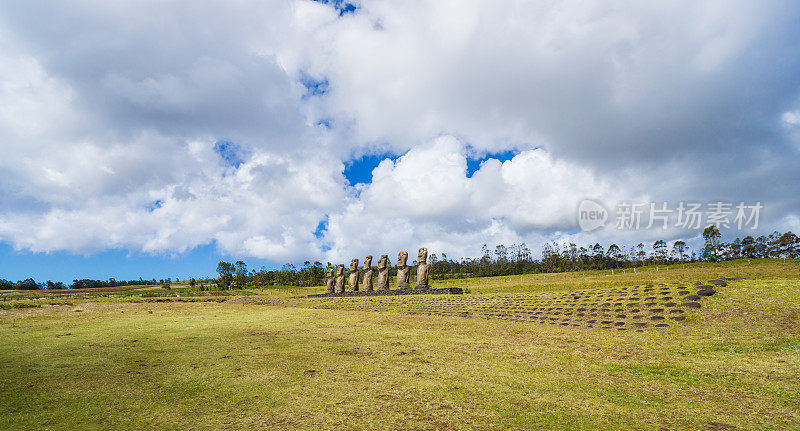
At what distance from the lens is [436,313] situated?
2064cm

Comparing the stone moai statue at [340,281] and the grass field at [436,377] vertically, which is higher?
the grass field at [436,377]

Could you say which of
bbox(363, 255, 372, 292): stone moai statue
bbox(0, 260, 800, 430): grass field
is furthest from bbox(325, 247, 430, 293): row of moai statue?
bbox(0, 260, 800, 430): grass field

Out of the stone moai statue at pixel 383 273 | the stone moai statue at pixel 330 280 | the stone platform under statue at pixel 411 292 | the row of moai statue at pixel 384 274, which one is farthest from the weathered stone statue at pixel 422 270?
the stone moai statue at pixel 330 280

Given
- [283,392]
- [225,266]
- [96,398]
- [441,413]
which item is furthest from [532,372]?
[225,266]

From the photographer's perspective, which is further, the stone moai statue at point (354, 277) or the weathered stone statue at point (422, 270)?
the stone moai statue at point (354, 277)

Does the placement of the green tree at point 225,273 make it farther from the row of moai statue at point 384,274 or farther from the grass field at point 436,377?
the grass field at point 436,377

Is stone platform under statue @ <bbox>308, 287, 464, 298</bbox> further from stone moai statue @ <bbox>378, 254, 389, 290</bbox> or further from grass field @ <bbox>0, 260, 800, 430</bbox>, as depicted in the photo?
grass field @ <bbox>0, 260, 800, 430</bbox>

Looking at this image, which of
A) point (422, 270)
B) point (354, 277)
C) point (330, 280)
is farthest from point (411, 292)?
point (330, 280)

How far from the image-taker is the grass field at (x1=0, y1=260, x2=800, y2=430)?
5.79 meters

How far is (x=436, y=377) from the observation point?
26.2ft

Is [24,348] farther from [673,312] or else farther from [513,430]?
[673,312]

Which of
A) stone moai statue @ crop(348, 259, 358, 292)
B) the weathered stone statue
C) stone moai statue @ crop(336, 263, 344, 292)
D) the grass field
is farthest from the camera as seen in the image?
stone moai statue @ crop(336, 263, 344, 292)

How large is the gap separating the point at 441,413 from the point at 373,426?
3.95ft

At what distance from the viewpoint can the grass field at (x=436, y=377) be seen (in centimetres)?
579
